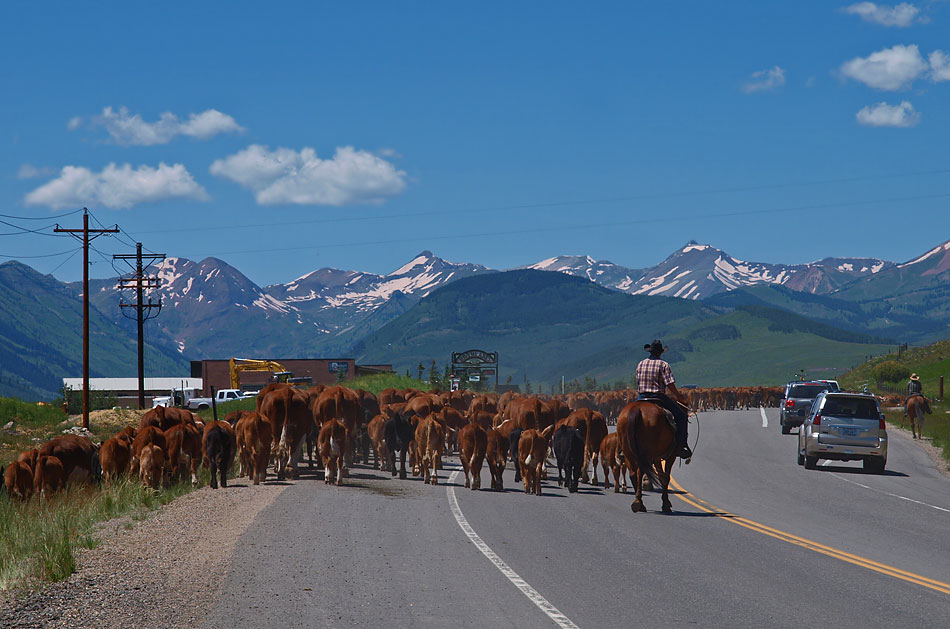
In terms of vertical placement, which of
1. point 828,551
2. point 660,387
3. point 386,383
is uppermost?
point 660,387

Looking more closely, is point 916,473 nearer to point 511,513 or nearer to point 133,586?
point 511,513

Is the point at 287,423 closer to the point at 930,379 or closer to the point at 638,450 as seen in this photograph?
the point at 638,450

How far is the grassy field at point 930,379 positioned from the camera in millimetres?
47500

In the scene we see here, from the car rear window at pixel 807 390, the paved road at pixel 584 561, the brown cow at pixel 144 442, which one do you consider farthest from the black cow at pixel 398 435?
the car rear window at pixel 807 390

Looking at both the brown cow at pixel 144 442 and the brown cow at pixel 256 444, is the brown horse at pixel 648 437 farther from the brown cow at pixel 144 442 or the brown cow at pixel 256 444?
the brown cow at pixel 144 442


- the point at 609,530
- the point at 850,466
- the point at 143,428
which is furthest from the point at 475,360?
the point at 609,530

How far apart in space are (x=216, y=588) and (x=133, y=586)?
2.91ft

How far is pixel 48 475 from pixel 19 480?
0.50m

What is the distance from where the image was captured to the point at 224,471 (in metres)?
20.6

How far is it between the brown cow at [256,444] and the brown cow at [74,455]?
114 inches

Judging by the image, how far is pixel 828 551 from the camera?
14156 mm

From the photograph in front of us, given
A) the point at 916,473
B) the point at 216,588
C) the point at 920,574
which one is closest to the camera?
the point at 216,588

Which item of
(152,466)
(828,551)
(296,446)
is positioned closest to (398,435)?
(296,446)

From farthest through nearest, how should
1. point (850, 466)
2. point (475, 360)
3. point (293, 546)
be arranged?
1. point (475, 360)
2. point (850, 466)
3. point (293, 546)
